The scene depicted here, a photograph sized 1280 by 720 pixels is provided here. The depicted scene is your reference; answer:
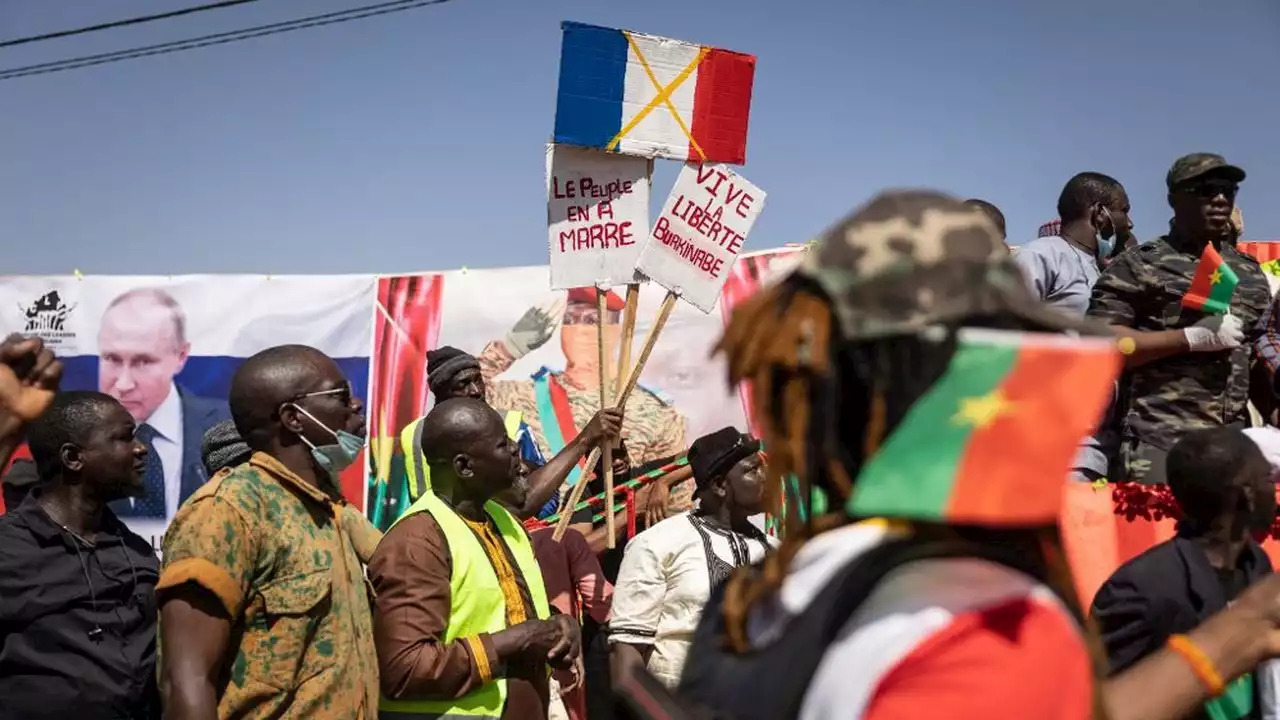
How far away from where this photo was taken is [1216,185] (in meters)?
4.20

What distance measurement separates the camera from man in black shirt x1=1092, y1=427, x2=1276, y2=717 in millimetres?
3148

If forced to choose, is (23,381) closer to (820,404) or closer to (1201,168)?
(820,404)

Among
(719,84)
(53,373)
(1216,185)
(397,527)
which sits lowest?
(397,527)

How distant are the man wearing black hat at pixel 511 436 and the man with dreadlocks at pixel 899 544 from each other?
373 centimetres

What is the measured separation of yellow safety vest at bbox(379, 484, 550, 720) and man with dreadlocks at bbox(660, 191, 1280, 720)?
230 centimetres

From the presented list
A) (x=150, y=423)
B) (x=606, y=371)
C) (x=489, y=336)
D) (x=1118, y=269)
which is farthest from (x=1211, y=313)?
(x=150, y=423)

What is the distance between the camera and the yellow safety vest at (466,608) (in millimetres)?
3602

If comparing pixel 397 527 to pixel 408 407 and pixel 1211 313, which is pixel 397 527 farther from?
pixel 408 407

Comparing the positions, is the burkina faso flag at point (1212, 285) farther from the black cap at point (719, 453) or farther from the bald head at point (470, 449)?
the bald head at point (470, 449)

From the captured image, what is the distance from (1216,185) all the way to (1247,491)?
54.4 inches

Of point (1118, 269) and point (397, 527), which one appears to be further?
Result: point (1118, 269)

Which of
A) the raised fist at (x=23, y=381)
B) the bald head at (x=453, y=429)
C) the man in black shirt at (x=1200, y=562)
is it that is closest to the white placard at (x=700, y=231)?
the bald head at (x=453, y=429)

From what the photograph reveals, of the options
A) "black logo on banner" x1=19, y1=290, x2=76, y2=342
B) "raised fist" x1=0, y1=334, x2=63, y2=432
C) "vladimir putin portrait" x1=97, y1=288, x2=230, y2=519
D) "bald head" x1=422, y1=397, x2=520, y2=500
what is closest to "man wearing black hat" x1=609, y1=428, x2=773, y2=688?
"bald head" x1=422, y1=397, x2=520, y2=500

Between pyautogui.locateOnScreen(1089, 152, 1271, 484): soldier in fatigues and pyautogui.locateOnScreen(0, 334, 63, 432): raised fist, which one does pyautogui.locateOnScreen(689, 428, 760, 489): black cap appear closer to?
pyautogui.locateOnScreen(1089, 152, 1271, 484): soldier in fatigues
